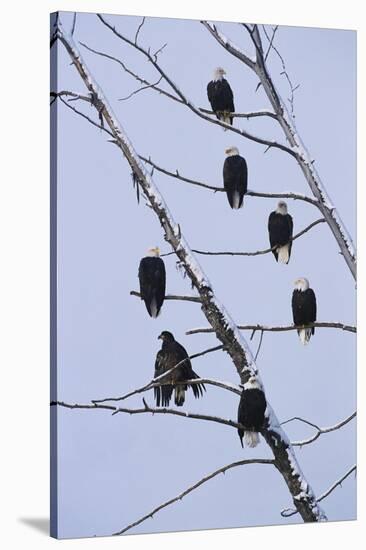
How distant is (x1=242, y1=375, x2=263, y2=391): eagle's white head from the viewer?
22.9 feet

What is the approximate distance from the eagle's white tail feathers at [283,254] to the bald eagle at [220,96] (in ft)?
2.20

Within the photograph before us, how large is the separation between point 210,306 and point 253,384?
0.45 meters

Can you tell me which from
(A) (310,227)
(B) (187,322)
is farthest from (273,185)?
(B) (187,322)

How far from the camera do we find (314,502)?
7160 millimetres

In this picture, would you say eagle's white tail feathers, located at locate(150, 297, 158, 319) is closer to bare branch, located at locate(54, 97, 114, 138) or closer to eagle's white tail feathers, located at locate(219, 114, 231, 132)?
bare branch, located at locate(54, 97, 114, 138)

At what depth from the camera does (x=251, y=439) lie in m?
7.00

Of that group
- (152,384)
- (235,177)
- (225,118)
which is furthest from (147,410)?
(225,118)

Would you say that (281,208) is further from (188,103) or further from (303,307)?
(188,103)

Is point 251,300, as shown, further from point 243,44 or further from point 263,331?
point 243,44

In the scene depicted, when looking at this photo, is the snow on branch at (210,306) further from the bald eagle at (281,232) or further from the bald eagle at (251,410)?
the bald eagle at (281,232)

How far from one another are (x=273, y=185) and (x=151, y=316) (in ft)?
3.09

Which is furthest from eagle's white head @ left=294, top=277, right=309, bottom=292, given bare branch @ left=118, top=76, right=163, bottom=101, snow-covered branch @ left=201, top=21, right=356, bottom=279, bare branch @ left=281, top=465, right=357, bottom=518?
bare branch @ left=118, top=76, right=163, bottom=101

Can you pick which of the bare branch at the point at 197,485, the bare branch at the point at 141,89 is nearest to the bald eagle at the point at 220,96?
the bare branch at the point at 141,89

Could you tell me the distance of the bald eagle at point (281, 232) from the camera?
710 cm
